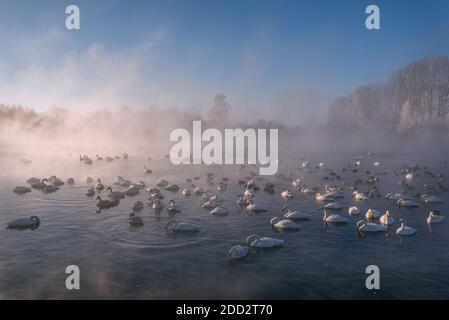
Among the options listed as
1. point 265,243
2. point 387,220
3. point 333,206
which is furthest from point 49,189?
point 387,220

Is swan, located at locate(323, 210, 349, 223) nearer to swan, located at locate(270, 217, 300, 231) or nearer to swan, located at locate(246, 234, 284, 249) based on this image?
swan, located at locate(270, 217, 300, 231)

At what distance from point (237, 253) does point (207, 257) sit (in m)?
2.02

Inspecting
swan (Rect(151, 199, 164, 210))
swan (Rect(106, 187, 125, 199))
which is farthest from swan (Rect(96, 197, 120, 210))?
swan (Rect(151, 199, 164, 210))

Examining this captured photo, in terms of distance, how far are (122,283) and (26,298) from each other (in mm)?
4648

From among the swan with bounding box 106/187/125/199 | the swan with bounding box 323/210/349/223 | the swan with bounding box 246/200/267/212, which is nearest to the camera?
the swan with bounding box 323/210/349/223

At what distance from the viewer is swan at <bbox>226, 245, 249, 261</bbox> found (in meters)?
23.4

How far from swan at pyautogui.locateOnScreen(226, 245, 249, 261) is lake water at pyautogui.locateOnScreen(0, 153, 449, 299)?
0.46 meters

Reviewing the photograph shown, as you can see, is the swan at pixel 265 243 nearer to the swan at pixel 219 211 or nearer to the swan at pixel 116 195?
the swan at pixel 219 211

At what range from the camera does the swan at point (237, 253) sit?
23375 mm

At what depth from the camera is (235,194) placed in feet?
146

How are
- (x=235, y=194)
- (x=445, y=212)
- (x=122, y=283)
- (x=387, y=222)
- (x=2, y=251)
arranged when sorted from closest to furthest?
(x=122, y=283), (x=2, y=251), (x=387, y=222), (x=445, y=212), (x=235, y=194)

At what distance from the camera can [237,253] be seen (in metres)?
23.5
